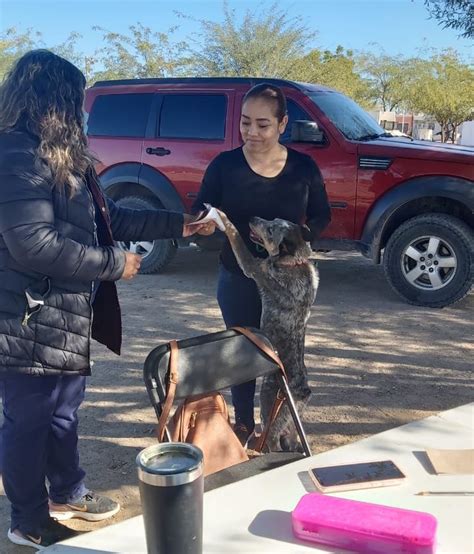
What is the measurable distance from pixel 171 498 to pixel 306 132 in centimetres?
557

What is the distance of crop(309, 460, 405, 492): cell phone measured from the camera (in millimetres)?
1643

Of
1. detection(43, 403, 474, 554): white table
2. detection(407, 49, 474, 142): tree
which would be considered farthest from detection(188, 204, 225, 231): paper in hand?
detection(407, 49, 474, 142): tree

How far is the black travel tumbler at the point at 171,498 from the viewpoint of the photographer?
3.62ft

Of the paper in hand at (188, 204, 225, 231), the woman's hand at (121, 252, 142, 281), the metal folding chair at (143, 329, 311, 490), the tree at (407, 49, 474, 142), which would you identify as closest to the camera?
the metal folding chair at (143, 329, 311, 490)

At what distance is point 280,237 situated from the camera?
9.43 feet

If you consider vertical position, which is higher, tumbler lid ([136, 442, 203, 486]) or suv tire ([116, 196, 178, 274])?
tumbler lid ([136, 442, 203, 486])

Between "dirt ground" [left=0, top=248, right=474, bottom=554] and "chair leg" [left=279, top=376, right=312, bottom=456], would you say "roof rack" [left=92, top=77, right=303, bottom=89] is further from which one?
"chair leg" [left=279, top=376, right=312, bottom=456]

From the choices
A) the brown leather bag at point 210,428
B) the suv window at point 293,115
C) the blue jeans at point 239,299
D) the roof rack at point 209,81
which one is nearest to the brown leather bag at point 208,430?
the brown leather bag at point 210,428

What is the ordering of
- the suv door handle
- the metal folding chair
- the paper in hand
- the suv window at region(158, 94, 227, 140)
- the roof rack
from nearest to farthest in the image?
the metal folding chair, the paper in hand, the roof rack, the suv window at region(158, 94, 227, 140), the suv door handle

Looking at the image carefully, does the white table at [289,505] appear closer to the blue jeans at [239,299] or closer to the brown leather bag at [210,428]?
the brown leather bag at [210,428]

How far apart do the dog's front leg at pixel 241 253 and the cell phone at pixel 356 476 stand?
4.41 ft

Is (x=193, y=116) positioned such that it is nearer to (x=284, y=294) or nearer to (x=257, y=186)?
(x=257, y=186)

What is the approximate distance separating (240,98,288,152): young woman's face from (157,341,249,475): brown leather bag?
1162 millimetres

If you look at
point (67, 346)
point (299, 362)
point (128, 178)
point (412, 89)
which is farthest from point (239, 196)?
point (412, 89)
